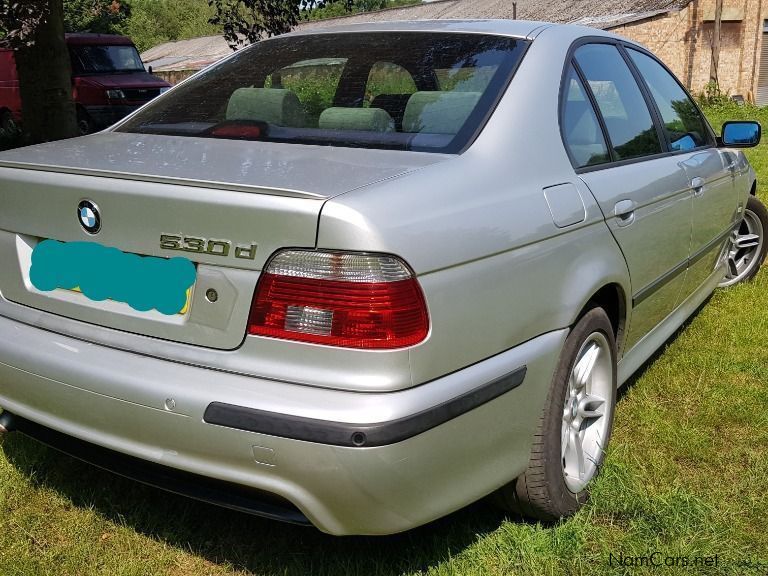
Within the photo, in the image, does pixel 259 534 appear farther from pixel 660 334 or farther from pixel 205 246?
pixel 660 334

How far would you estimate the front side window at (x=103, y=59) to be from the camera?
16.2 m

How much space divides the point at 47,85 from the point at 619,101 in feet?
23.4

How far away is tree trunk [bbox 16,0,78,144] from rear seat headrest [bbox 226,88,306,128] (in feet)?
21.1

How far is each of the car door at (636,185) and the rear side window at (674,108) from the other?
0.18 metres

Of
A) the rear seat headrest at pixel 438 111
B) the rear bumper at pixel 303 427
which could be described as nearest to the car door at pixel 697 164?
the rear seat headrest at pixel 438 111

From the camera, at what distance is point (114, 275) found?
2.15 metres

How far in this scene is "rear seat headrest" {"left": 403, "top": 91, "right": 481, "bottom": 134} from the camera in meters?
2.38

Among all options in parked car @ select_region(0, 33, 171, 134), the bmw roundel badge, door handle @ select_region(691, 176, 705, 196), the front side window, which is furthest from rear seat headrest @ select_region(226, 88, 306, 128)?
the front side window

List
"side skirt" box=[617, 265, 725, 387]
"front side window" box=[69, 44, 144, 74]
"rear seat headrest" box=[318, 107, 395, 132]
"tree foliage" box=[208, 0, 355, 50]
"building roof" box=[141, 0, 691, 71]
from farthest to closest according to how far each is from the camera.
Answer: "building roof" box=[141, 0, 691, 71] < "front side window" box=[69, 44, 144, 74] < "tree foliage" box=[208, 0, 355, 50] < "side skirt" box=[617, 265, 725, 387] < "rear seat headrest" box=[318, 107, 395, 132]

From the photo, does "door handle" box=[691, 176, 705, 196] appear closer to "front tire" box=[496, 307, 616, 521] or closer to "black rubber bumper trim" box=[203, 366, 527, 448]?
"front tire" box=[496, 307, 616, 521]

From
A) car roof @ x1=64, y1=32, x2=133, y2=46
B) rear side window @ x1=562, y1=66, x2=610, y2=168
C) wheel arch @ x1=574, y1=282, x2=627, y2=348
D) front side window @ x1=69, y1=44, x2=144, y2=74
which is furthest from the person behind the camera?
car roof @ x1=64, y1=32, x2=133, y2=46

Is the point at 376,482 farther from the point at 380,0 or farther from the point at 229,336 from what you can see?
the point at 380,0

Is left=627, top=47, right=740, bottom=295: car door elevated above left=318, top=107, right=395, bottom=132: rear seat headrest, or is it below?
below

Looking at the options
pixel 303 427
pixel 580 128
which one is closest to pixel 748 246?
pixel 580 128
